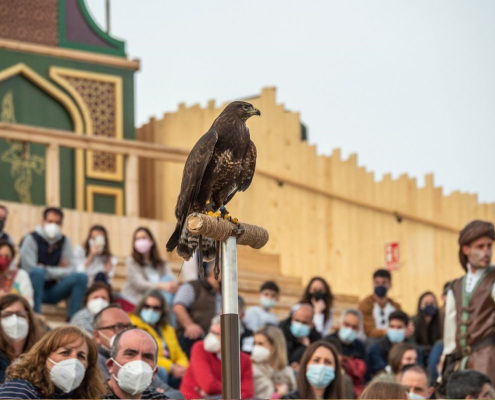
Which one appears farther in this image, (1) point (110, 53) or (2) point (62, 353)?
(1) point (110, 53)

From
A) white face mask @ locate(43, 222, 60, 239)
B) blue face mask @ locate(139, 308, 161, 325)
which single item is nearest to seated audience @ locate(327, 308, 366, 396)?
blue face mask @ locate(139, 308, 161, 325)

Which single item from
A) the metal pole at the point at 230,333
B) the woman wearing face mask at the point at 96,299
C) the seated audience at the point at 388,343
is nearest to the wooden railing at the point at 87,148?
the woman wearing face mask at the point at 96,299

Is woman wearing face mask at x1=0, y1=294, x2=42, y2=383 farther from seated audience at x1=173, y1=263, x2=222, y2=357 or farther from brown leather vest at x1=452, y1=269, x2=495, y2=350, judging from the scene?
seated audience at x1=173, y1=263, x2=222, y2=357

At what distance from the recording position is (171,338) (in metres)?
9.34

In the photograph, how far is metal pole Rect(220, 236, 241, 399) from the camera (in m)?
3.98

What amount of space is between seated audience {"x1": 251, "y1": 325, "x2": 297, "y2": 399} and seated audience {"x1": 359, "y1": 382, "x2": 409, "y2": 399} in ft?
7.65

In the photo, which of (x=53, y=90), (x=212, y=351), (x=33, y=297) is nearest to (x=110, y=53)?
(x=53, y=90)

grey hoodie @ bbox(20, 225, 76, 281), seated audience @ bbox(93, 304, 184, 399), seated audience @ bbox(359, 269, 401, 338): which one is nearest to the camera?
seated audience @ bbox(93, 304, 184, 399)

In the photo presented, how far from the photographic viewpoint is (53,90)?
14938mm

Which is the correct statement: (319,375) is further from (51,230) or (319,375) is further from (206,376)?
(51,230)

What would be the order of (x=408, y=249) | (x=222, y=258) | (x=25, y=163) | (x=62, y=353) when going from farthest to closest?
(x=408, y=249) → (x=25, y=163) → (x=62, y=353) → (x=222, y=258)

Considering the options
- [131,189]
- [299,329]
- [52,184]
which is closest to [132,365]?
[299,329]

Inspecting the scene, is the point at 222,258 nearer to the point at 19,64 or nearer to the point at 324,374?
the point at 324,374

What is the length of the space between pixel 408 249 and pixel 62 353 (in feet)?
34.0
